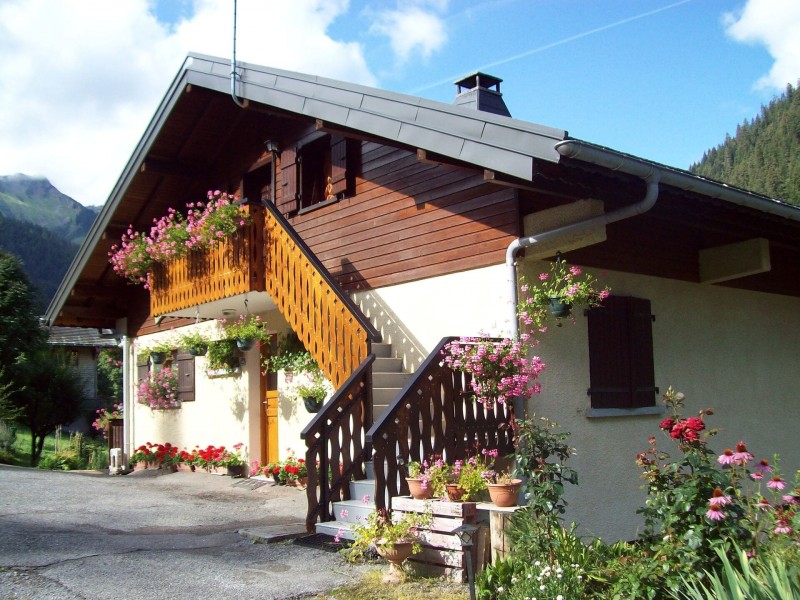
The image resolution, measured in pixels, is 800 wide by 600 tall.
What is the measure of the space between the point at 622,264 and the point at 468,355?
2.37 meters

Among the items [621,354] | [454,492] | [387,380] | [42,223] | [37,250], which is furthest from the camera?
[42,223]

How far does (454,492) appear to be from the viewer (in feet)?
19.8

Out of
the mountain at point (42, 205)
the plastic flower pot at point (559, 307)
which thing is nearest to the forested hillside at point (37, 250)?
the mountain at point (42, 205)

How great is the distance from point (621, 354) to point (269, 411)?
229 inches

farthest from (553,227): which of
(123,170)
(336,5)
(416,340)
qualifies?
(123,170)

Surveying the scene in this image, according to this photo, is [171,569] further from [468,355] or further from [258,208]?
[258,208]

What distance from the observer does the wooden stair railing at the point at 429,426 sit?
21.0 feet

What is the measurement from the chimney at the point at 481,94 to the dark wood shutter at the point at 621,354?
4.46 m

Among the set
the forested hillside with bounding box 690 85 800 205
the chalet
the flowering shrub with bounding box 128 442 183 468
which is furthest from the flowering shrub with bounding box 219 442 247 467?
the forested hillside with bounding box 690 85 800 205

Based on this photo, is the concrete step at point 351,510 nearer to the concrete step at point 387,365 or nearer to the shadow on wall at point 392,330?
the concrete step at point 387,365

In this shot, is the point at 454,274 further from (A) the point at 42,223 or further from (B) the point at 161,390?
(A) the point at 42,223

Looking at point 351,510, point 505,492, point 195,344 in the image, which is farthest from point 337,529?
point 195,344

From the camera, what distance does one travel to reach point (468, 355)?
669cm

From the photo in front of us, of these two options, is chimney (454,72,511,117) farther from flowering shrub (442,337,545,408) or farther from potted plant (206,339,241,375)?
flowering shrub (442,337,545,408)
